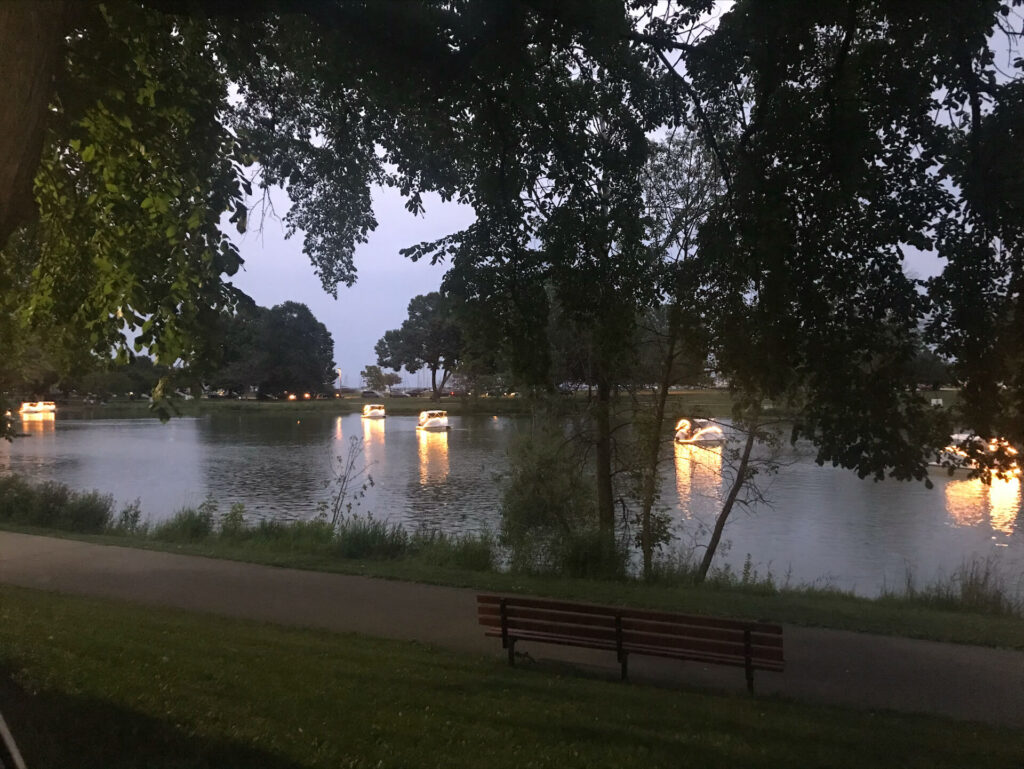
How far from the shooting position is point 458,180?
10266mm

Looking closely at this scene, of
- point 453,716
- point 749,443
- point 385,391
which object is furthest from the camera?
point 385,391

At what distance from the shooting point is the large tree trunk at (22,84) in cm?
422

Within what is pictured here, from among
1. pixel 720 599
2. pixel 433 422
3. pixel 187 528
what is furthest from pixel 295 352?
pixel 720 599

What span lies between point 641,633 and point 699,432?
11.5 meters

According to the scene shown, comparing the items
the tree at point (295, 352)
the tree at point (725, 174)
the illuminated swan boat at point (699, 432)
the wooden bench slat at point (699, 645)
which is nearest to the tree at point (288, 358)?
the tree at point (295, 352)

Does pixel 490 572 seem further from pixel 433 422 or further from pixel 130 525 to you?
pixel 433 422

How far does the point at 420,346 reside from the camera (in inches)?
2110

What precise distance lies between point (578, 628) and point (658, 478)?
31.2 ft

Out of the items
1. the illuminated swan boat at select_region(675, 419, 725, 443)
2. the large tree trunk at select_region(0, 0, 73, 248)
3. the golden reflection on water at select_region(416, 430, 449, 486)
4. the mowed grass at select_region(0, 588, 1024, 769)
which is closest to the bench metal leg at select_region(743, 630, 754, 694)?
the mowed grass at select_region(0, 588, 1024, 769)

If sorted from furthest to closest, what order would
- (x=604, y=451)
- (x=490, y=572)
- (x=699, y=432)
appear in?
1. (x=699, y=432)
2. (x=604, y=451)
3. (x=490, y=572)

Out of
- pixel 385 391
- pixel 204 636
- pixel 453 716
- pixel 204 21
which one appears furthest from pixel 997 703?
pixel 385 391

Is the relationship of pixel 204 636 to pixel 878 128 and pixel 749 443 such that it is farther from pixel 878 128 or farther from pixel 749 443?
pixel 749 443

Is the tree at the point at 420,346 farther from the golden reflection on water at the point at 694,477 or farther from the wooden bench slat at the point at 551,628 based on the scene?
the wooden bench slat at the point at 551,628

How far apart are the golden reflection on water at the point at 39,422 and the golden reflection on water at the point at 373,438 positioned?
19541 millimetres
